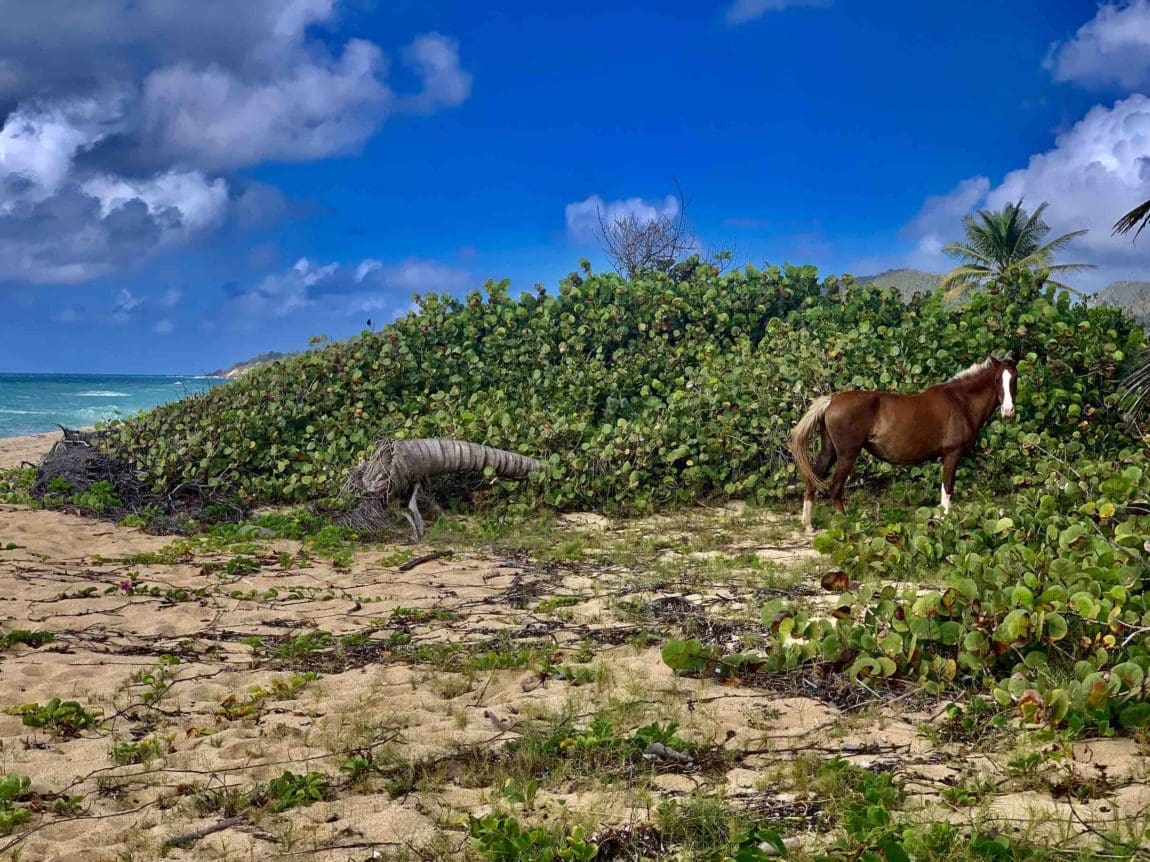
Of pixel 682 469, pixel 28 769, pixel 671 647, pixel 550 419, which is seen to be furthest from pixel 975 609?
pixel 550 419

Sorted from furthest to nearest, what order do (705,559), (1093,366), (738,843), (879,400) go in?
(1093,366), (879,400), (705,559), (738,843)

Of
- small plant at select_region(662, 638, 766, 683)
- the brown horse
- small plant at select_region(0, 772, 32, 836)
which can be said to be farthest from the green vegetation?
the brown horse

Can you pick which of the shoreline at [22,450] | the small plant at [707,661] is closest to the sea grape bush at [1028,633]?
the small plant at [707,661]

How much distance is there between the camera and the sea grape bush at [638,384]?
11.2m

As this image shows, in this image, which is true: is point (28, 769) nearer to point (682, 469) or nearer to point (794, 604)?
point (794, 604)

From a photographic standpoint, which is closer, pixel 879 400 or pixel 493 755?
pixel 493 755

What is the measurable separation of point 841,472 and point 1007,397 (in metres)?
1.81

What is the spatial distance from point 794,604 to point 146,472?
9414 mm

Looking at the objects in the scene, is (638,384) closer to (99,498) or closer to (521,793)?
(99,498)

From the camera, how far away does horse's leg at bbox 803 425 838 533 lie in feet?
30.8

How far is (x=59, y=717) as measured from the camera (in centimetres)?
453

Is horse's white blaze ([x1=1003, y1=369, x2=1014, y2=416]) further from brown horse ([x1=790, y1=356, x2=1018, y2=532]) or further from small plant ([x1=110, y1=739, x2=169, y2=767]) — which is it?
small plant ([x1=110, y1=739, x2=169, y2=767])

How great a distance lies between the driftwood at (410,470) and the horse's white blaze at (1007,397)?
5311 mm

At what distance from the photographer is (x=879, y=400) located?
30.7ft
